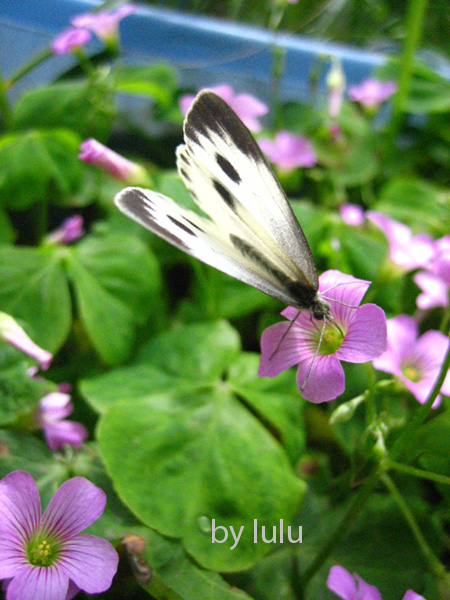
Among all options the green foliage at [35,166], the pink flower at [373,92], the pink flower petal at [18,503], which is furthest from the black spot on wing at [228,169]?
the pink flower at [373,92]

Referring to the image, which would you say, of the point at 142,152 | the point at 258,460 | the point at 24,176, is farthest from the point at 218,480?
the point at 142,152

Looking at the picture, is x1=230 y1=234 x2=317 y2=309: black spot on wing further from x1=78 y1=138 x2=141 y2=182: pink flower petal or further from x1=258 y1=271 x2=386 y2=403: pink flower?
x1=78 y1=138 x2=141 y2=182: pink flower petal

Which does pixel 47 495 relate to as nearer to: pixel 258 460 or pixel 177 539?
pixel 177 539

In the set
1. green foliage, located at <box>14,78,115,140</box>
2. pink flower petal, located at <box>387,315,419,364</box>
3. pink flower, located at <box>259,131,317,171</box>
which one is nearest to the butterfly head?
pink flower petal, located at <box>387,315,419,364</box>

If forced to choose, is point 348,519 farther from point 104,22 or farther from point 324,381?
point 104,22

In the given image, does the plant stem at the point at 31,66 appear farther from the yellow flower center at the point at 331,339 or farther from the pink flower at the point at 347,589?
the pink flower at the point at 347,589

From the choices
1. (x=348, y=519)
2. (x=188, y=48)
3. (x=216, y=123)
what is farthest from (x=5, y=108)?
(x=348, y=519)
